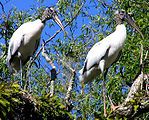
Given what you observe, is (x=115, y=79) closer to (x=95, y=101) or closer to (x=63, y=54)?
(x=95, y=101)

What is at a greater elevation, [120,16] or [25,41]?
[25,41]

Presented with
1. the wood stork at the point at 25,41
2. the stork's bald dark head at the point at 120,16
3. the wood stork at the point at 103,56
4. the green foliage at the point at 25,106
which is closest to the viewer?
the green foliage at the point at 25,106

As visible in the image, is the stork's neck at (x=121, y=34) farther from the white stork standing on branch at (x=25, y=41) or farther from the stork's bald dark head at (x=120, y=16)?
the white stork standing on branch at (x=25, y=41)

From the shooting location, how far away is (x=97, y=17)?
1069 cm

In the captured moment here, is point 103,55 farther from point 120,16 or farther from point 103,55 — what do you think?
point 120,16

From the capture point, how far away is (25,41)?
865 cm

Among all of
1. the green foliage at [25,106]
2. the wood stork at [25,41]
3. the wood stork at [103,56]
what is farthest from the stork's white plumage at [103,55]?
the green foliage at [25,106]

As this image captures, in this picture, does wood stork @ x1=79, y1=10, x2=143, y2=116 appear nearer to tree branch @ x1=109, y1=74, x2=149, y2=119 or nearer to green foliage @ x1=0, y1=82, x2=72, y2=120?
tree branch @ x1=109, y1=74, x2=149, y2=119

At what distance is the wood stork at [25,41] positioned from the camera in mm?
8586

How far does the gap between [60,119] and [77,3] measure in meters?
4.98

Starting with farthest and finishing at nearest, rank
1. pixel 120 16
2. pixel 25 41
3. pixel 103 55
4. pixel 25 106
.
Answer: pixel 120 16, pixel 25 41, pixel 103 55, pixel 25 106

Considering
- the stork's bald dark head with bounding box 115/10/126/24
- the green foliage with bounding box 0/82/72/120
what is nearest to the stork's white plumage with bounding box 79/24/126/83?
the stork's bald dark head with bounding box 115/10/126/24

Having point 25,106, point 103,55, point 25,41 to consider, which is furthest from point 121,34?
point 25,106

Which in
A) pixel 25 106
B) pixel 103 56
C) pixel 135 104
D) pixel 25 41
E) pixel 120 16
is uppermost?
pixel 25 41
